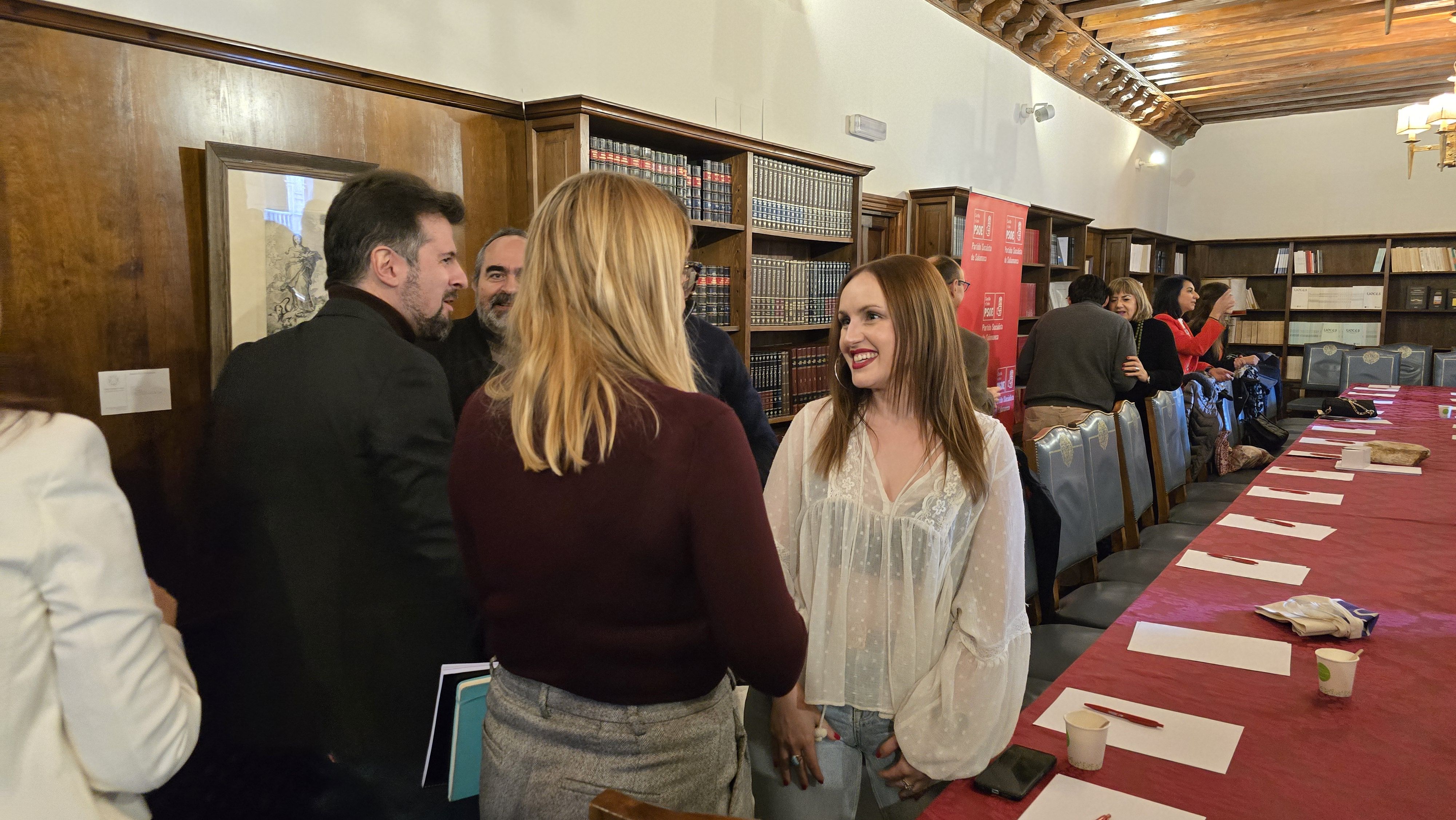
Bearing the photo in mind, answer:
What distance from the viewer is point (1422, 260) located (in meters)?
9.27

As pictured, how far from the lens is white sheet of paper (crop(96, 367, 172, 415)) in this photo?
2.37 m

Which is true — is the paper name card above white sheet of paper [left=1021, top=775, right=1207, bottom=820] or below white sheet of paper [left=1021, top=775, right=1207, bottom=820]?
above

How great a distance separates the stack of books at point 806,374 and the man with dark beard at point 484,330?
6.79 ft

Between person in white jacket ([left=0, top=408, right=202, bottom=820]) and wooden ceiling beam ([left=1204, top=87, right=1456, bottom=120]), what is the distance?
458 inches

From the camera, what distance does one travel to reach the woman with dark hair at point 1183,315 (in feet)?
19.3

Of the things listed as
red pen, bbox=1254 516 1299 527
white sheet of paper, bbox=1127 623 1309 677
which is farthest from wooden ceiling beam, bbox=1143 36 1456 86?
white sheet of paper, bbox=1127 623 1309 677

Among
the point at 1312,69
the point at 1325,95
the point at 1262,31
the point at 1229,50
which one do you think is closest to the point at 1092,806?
the point at 1262,31

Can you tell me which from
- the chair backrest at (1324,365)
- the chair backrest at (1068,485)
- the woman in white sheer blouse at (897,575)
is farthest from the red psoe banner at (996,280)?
the woman in white sheer blouse at (897,575)

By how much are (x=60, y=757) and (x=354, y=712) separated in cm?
69

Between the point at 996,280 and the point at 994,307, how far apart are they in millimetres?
197

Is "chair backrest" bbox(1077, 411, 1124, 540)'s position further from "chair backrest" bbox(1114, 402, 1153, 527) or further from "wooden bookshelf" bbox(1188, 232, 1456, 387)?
"wooden bookshelf" bbox(1188, 232, 1456, 387)

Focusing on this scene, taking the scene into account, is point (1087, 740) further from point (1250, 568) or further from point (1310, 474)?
point (1310, 474)

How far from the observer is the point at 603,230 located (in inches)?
41.8

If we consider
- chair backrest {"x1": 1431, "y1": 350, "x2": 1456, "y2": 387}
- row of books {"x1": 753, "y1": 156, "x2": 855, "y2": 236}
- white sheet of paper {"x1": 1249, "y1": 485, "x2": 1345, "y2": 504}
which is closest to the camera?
white sheet of paper {"x1": 1249, "y1": 485, "x2": 1345, "y2": 504}
